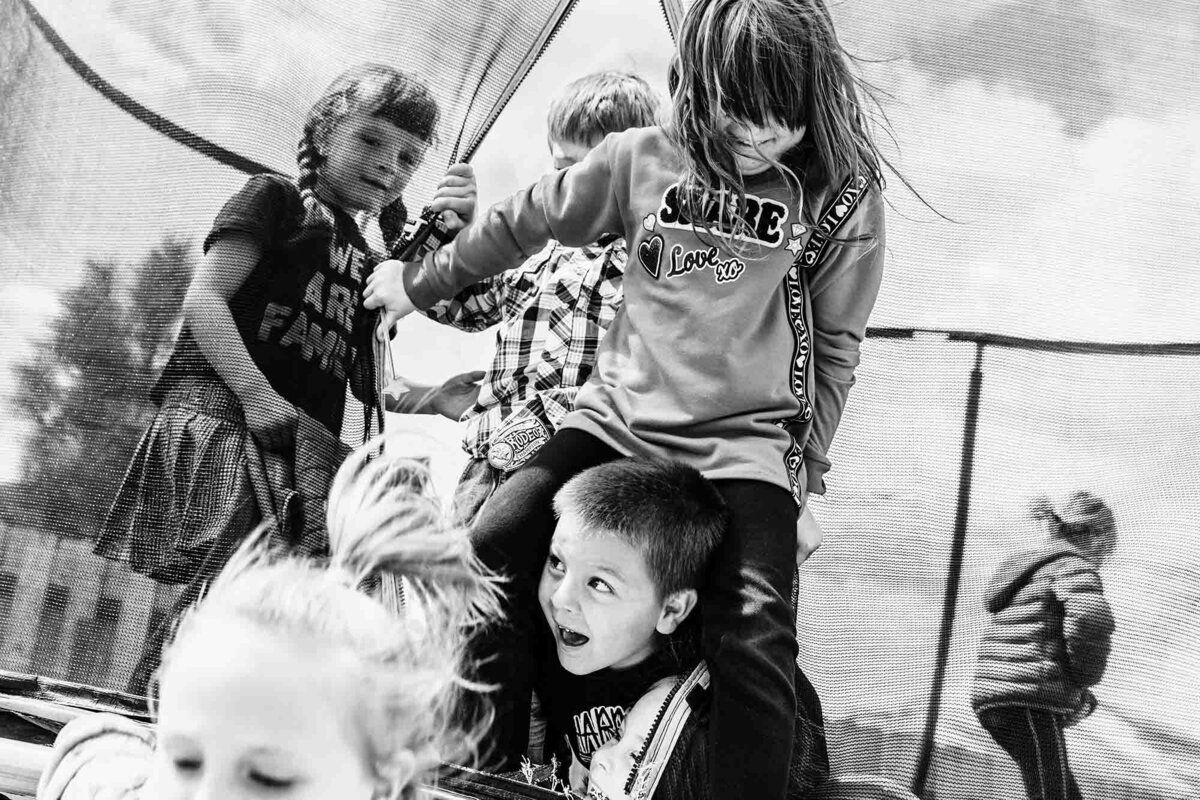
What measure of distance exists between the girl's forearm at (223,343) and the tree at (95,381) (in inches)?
1.4

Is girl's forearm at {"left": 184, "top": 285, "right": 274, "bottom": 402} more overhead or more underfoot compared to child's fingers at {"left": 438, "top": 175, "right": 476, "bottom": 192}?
more underfoot

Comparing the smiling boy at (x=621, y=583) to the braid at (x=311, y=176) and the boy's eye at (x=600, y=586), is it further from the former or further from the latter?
the braid at (x=311, y=176)

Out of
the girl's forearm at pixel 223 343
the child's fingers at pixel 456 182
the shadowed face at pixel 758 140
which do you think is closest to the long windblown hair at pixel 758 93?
the shadowed face at pixel 758 140

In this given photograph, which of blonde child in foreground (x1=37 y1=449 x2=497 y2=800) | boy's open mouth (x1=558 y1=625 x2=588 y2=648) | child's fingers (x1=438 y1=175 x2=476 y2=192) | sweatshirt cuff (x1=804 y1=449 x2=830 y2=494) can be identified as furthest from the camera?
child's fingers (x1=438 y1=175 x2=476 y2=192)

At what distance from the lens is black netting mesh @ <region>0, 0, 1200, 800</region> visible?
1692 mm

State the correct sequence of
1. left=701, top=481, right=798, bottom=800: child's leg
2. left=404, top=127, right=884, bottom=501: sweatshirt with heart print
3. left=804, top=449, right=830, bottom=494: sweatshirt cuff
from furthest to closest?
left=804, top=449, right=830, bottom=494: sweatshirt cuff
left=404, top=127, right=884, bottom=501: sweatshirt with heart print
left=701, top=481, right=798, bottom=800: child's leg

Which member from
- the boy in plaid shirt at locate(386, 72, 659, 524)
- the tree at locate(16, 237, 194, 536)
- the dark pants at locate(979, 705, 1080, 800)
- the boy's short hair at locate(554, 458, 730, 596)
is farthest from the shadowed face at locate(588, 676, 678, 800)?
the tree at locate(16, 237, 194, 536)

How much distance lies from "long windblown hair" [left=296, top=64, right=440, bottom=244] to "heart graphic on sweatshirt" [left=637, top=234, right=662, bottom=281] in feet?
1.60

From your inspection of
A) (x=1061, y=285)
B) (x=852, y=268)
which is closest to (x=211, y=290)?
(x=852, y=268)

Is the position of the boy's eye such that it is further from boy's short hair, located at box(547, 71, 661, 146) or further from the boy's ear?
boy's short hair, located at box(547, 71, 661, 146)

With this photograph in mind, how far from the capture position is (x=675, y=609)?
1396 millimetres

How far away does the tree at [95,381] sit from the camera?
68.3 inches

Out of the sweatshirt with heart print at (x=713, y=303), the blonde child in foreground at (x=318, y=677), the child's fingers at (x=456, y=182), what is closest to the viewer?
the blonde child in foreground at (x=318, y=677)

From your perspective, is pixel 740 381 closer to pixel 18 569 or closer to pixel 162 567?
pixel 162 567
